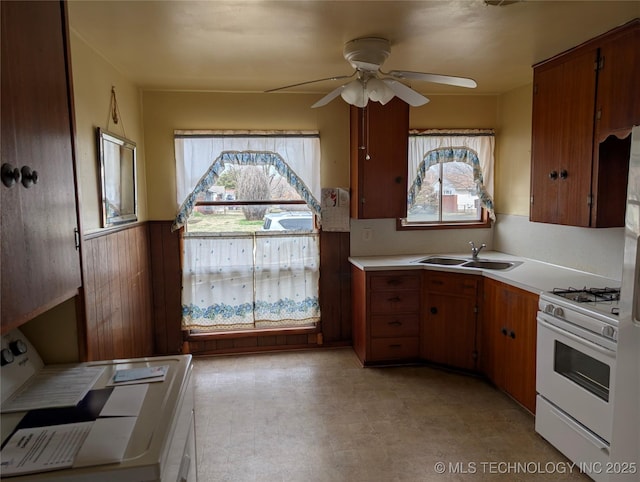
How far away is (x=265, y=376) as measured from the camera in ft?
11.8

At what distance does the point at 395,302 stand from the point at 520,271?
3.34 feet

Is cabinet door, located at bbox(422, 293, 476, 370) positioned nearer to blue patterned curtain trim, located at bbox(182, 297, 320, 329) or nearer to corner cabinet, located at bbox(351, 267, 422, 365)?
corner cabinet, located at bbox(351, 267, 422, 365)

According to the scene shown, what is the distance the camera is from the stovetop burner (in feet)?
7.79

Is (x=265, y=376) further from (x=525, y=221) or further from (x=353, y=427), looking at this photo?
(x=525, y=221)

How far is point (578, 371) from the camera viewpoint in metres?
2.35

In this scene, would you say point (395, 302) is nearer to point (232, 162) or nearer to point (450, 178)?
point (450, 178)

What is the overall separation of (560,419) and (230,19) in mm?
2829

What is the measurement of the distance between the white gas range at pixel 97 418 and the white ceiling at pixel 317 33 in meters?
1.66

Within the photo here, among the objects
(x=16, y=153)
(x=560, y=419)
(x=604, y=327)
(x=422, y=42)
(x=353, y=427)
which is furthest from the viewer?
(x=353, y=427)

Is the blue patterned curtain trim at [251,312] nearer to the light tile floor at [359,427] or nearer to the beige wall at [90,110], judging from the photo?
the light tile floor at [359,427]

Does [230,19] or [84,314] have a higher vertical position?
[230,19]

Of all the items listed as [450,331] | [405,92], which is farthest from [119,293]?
[450,331]

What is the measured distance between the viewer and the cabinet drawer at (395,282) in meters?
3.66

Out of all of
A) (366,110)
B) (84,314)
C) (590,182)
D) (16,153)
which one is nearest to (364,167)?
(366,110)
